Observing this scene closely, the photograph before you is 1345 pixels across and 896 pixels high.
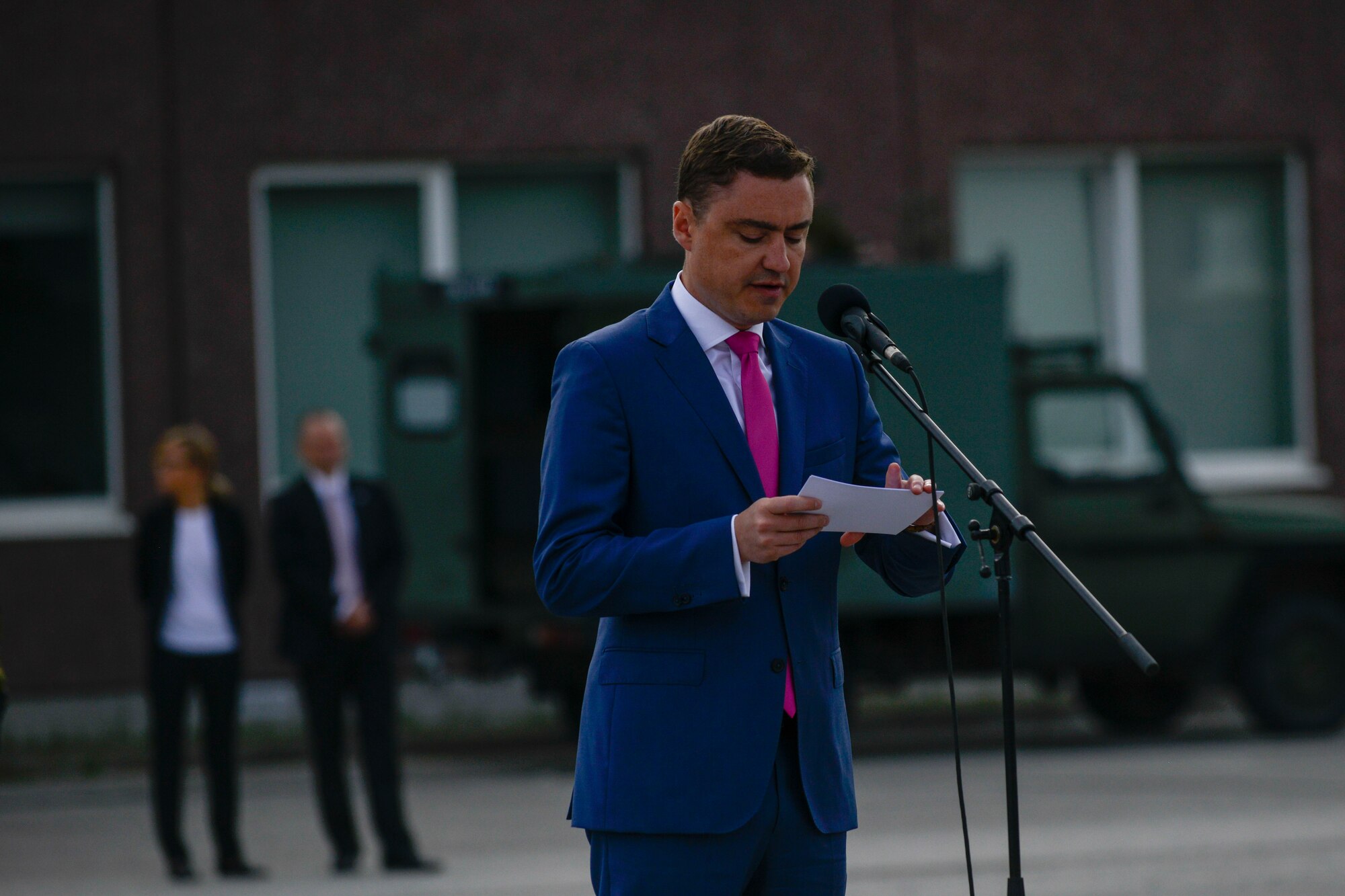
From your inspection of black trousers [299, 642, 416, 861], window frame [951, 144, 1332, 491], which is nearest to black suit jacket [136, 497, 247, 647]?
black trousers [299, 642, 416, 861]

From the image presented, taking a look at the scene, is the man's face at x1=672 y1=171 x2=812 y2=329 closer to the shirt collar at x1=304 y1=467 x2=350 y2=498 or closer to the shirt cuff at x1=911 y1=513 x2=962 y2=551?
the shirt cuff at x1=911 y1=513 x2=962 y2=551

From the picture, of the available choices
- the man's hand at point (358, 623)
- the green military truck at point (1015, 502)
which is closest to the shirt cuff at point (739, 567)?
the man's hand at point (358, 623)

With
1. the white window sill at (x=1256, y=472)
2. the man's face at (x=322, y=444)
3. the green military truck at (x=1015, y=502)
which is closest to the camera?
the man's face at (x=322, y=444)

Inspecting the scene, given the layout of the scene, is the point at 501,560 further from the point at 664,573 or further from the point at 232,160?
the point at 664,573

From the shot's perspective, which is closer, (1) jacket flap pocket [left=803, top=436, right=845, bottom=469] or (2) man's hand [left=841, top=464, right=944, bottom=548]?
(2) man's hand [left=841, top=464, right=944, bottom=548]

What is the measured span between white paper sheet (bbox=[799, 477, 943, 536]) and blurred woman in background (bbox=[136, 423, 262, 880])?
6494 mm

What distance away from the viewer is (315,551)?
9484mm

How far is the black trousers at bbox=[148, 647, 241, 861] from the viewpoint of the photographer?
30.2 feet

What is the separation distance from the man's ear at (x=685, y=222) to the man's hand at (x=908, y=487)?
0.48m

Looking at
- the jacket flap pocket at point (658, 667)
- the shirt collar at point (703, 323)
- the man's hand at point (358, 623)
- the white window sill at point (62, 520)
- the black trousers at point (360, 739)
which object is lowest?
the black trousers at point (360, 739)

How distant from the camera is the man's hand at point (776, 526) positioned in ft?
10.1

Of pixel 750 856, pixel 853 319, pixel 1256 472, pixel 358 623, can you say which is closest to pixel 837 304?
pixel 853 319

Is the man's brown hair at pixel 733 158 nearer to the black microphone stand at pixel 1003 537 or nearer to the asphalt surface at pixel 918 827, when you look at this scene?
the black microphone stand at pixel 1003 537

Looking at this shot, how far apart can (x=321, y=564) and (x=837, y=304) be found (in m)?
6.06
